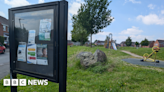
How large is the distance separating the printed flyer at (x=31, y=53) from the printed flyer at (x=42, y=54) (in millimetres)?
118

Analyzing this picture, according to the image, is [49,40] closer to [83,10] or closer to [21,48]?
[21,48]

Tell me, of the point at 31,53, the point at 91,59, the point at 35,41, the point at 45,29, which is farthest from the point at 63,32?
the point at 91,59

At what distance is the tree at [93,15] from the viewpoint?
83.8 ft

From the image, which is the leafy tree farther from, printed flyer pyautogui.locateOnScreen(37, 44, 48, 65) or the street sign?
printed flyer pyautogui.locateOnScreen(37, 44, 48, 65)

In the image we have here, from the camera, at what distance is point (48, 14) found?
193 centimetres

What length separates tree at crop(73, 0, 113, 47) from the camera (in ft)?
83.8

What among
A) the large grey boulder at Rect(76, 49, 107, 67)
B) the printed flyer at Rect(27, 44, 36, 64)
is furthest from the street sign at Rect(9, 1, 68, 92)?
the large grey boulder at Rect(76, 49, 107, 67)

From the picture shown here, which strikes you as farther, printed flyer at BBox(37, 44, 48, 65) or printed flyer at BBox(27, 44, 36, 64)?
printed flyer at BBox(27, 44, 36, 64)

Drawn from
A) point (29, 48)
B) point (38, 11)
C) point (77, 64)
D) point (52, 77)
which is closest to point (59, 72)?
point (52, 77)

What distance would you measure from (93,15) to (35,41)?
2502cm

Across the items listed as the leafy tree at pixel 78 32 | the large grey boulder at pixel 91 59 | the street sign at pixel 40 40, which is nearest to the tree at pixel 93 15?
the leafy tree at pixel 78 32

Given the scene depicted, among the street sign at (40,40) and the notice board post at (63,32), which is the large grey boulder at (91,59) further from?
the notice board post at (63,32)

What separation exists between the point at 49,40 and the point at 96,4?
26230 millimetres

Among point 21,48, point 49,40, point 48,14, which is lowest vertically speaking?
point 21,48
